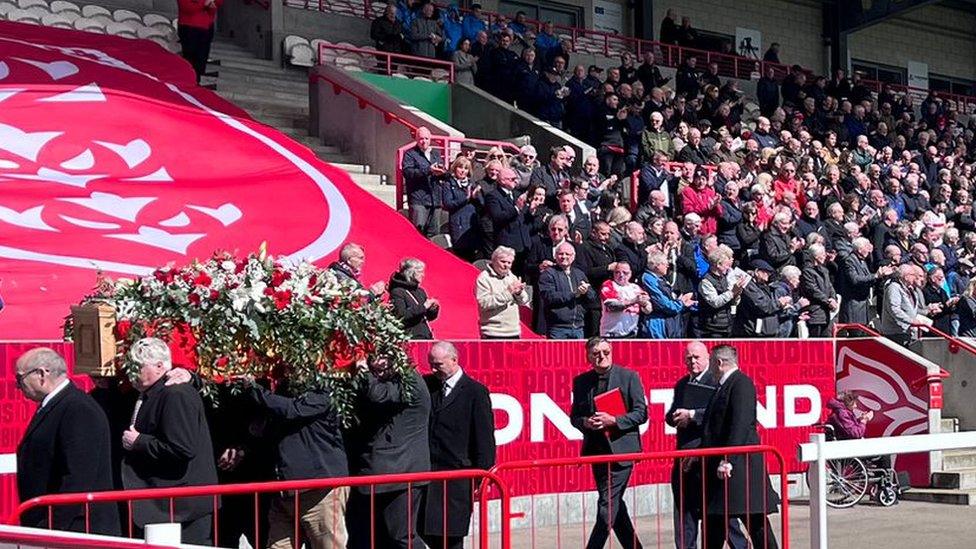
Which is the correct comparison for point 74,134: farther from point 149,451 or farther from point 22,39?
point 149,451

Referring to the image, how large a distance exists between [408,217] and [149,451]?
9.51m

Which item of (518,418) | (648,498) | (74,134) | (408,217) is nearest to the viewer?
(518,418)

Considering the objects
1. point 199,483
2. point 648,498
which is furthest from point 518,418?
point 199,483

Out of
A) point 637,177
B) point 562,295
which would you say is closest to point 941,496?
point 562,295

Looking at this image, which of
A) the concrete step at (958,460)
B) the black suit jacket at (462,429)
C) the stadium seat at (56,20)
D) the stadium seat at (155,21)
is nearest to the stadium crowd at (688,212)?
the concrete step at (958,460)

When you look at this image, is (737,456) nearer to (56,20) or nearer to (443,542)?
(443,542)

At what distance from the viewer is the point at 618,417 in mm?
10352

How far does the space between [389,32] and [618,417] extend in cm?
1302

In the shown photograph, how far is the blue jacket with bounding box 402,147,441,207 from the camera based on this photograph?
16297 mm

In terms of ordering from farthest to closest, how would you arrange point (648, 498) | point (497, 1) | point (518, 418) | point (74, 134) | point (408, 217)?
1. point (497, 1)
2. point (408, 217)
3. point (74, 134)
4. point (648, 498)
5. point (518, 418)

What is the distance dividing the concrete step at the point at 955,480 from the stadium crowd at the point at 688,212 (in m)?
1.90

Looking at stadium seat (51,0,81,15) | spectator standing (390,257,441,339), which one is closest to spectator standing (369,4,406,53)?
stadium seat (51,0,81,15)

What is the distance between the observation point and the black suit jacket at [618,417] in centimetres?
1042

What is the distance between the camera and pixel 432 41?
22547 mm
